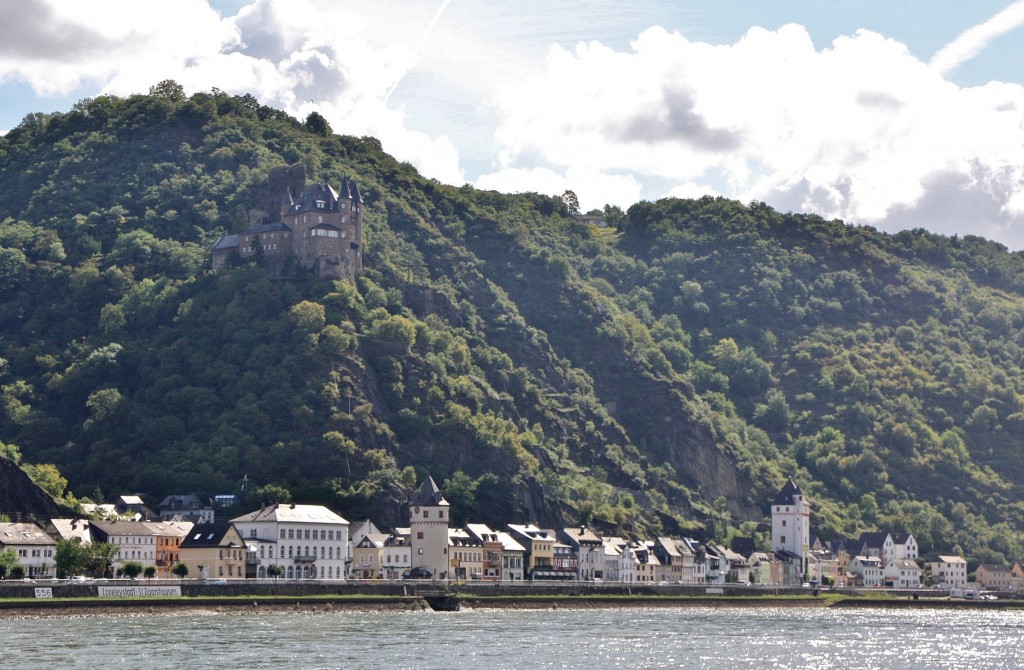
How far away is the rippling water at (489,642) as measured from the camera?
82.9 metres

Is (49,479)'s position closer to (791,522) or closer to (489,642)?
(489,642)

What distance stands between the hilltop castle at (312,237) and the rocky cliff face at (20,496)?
181ft

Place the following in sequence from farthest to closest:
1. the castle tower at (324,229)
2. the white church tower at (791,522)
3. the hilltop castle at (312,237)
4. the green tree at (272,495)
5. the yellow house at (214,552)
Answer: the hilltop castle at (312,237), the castle tower at (324,229), the white church tower at (791,522), the green tree at (272,495), the yellow house at (214,552)

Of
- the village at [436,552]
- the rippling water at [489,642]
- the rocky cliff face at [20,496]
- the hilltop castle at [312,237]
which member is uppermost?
the hilltop castle at [312,237]

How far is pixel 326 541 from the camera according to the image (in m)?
142

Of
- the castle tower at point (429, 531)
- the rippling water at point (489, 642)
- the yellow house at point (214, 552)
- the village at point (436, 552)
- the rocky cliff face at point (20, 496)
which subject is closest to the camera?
the rippling water at point (489, 642)

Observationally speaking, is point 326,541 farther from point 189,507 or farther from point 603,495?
point 603,495

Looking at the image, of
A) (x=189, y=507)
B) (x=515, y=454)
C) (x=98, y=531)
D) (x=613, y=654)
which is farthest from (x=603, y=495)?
(x=613, y=654)

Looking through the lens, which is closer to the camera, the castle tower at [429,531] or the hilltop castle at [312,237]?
the castle tower at [429,531]

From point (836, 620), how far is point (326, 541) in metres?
39.3

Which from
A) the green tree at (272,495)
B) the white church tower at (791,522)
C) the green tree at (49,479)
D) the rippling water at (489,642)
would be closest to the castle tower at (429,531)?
the green tree at (272,495)

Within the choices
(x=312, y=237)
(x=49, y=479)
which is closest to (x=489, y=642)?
(x=49, y=479)

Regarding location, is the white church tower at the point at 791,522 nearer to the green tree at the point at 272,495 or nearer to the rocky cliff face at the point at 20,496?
the green tree at the point at 272,495

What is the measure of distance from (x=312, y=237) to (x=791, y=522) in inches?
2226
